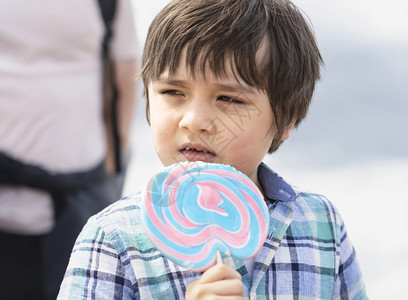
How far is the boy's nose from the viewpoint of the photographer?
2449 mm

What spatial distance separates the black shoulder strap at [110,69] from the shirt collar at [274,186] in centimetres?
113

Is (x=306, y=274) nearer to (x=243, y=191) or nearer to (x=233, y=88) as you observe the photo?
(x=243, y=191)

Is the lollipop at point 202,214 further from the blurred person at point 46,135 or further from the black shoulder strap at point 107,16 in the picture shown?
the black shoulder strap at point 107,16

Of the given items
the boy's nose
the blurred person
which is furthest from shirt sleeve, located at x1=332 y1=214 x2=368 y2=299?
the blurred person

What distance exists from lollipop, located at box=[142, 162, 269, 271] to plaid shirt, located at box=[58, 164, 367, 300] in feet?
0.26

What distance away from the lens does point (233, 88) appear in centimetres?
252

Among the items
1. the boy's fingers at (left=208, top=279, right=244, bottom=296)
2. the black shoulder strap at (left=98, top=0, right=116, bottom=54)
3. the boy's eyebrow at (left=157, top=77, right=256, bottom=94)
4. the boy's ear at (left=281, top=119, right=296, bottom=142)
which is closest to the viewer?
the boy's fingers at (left=208, top=279, right=244, bottom=296)

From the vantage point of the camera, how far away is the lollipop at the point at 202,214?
244 centimetres

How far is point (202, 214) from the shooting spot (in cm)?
249

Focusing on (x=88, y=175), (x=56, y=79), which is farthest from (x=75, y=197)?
(x=56, y=79)

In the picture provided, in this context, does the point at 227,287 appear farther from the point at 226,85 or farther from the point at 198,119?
the point at 226,85

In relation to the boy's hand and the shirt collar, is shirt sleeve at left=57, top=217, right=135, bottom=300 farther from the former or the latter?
the shirt collar

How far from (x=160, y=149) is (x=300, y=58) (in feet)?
1.76

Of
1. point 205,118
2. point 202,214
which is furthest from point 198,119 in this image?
point 202,214
